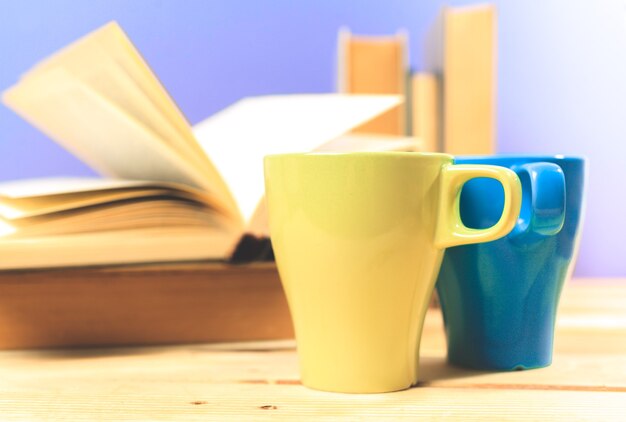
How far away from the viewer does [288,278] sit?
0.44 m

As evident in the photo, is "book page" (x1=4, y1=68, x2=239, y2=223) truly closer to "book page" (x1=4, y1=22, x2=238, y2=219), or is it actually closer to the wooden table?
"book page" (x1=4, y1=22, x2=238, y2=219)

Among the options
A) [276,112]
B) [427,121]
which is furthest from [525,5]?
[276,112]

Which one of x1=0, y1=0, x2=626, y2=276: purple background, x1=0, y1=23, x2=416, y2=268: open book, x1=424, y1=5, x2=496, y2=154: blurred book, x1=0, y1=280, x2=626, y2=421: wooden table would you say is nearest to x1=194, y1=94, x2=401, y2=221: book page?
x1=0, y1=23, x2=416, y2=268: open book

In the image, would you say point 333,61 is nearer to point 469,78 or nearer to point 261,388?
point 469,78

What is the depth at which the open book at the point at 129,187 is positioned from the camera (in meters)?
0.55

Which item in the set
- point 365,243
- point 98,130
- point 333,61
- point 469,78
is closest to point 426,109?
point 469,78

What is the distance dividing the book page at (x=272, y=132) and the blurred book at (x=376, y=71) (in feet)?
0.55

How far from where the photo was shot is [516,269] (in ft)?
1.56

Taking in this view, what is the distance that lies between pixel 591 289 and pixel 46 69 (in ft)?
2.16

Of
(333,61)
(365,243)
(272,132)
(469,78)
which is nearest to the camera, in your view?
(365,243)

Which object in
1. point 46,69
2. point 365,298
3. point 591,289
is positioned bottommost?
point 591,289

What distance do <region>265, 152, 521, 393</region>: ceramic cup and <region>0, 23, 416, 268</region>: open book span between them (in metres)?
0.14

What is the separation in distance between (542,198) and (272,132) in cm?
29

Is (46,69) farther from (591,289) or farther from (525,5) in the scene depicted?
(525,5)
